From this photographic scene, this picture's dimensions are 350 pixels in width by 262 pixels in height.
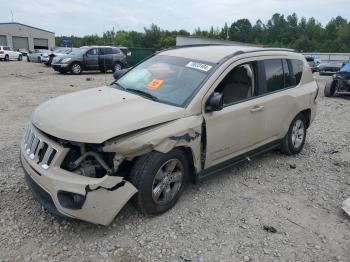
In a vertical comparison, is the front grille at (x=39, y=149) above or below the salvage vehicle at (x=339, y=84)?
above

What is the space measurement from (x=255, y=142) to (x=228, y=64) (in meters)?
1.21

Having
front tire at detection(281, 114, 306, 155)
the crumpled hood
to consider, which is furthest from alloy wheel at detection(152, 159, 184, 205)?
front tire at detection(281, 114, 306, 155)

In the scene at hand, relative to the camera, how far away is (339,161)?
5.96 metres

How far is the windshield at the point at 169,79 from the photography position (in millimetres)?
4180

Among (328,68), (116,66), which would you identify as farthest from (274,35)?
(116,66)

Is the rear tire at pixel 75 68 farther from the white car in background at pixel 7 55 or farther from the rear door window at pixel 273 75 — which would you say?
the white car in background at pixel 7 55

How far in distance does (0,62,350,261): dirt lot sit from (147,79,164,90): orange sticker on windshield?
1.35 meters

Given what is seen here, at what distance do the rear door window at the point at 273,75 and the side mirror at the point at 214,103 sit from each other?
4.41 ft

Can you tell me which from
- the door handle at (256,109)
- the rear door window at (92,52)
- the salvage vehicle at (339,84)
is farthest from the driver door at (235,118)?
the rear door window at (92,52)

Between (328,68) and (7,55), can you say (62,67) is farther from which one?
(328,68)

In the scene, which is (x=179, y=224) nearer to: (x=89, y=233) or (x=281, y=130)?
(x=89, y=233)

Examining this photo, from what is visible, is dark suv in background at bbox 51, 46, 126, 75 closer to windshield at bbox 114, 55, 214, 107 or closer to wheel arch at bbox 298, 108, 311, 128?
windshield at bbox 114, 55, 214, 107

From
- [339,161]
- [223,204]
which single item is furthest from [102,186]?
[339,161]

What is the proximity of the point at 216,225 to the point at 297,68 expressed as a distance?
3285 mm
